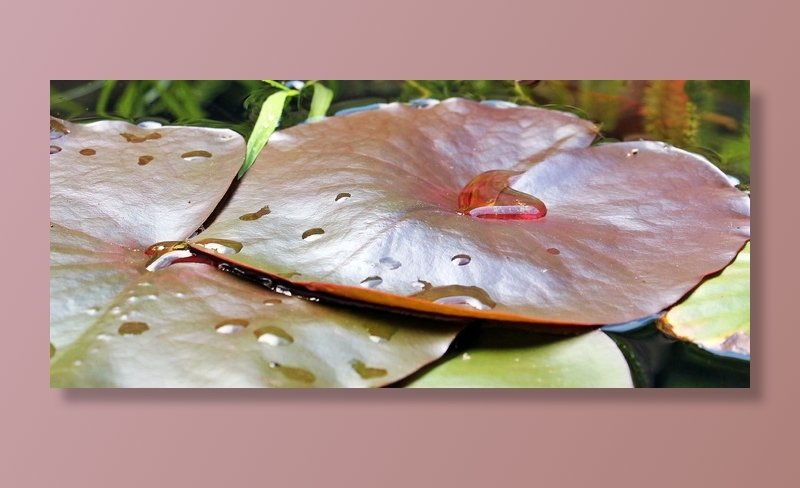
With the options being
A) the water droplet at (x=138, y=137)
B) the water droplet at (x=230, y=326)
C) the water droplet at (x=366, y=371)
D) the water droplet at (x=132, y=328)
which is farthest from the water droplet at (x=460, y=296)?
the water droplet at (x=138, y=137)

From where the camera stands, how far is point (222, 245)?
1.16 metres

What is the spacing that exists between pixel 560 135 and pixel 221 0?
0.77m

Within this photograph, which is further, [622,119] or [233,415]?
[622,119]

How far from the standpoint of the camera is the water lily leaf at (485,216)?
1.13m

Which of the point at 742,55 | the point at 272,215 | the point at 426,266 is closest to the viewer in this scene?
the point at 426,266

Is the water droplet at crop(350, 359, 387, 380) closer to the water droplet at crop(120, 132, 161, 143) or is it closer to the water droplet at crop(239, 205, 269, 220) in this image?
the water droplet at crop(239, 205, 269, 220)

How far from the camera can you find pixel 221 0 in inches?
58.6

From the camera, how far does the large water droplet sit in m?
1.19

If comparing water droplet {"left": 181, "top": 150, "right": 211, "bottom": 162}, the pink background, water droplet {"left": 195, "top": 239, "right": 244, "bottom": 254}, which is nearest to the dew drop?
water droplet {"left": 181, "top": 150, "right": 211, "bottom": 162}

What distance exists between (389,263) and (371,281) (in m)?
0.05

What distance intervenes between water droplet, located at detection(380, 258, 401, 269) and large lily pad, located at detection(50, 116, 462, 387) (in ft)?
0.26
